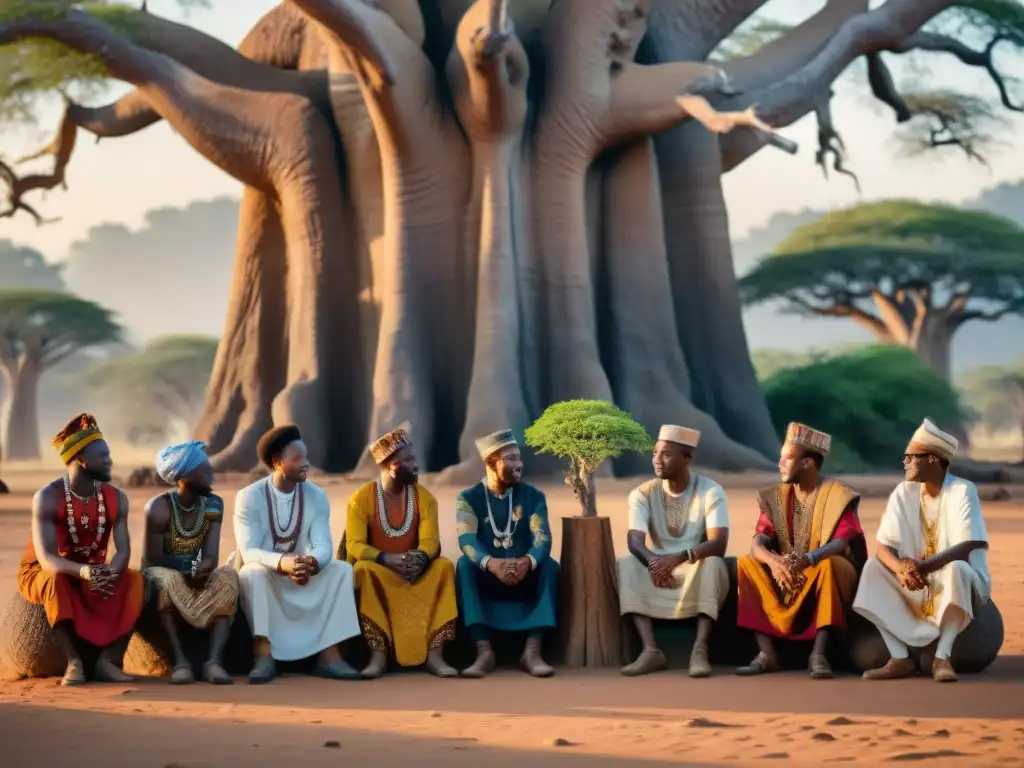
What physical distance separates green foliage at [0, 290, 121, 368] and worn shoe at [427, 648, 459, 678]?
117 feet

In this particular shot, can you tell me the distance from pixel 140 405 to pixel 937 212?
31.5 metres

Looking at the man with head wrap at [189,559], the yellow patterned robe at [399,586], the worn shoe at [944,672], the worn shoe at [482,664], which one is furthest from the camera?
the yellow patterned robe at [399,586]

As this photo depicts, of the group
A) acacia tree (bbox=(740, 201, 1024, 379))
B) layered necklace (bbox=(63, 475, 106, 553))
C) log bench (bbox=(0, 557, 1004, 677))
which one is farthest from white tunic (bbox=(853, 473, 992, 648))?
acacia tree (bbox=(740, 201, 1024, 379))

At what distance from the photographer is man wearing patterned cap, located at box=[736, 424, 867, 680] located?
7383mm

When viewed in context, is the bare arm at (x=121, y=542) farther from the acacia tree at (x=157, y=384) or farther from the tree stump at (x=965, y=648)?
the acacia tree at (x=157, y=384)

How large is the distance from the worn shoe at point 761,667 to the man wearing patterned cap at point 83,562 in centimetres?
260

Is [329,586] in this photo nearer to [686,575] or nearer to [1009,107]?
[686,575]

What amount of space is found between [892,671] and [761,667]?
56 cm

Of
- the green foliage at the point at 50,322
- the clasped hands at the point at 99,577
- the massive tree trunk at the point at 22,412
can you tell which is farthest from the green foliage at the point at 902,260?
the clasped hands at the point at 99,577

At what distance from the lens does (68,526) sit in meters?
7.33

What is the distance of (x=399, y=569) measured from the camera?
7.56 meters

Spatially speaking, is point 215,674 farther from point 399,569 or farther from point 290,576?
point 399,569

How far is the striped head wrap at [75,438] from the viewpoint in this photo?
7.34 m

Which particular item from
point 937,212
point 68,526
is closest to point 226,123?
point 68,526
